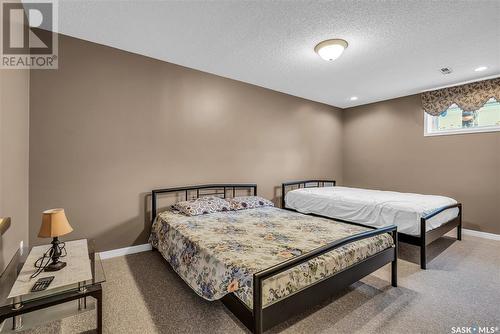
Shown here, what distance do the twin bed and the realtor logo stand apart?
1.95m

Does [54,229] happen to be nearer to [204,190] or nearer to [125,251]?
[125,251]

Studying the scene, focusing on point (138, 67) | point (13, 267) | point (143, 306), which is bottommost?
point (143, 306)

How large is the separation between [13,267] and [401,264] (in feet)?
12.9

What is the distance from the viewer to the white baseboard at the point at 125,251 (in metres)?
3.05

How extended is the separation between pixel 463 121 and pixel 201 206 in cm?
491

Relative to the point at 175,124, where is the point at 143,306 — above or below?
below

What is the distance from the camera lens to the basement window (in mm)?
3999

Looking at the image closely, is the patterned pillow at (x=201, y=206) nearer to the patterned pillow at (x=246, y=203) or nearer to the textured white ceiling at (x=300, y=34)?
the patterned pillow at (x=246, y=203)

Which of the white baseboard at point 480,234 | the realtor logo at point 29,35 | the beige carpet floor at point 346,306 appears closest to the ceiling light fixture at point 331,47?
the beige carpet floor at point 346,306

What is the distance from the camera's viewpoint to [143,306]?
2090mm

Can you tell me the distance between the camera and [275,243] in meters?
2.17

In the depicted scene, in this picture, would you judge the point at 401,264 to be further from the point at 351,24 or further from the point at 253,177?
the point at 351,24

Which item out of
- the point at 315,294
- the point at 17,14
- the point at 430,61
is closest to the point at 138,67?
the point at 17,14

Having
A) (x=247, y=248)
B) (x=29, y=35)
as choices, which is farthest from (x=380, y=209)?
(x=29, y=35)
